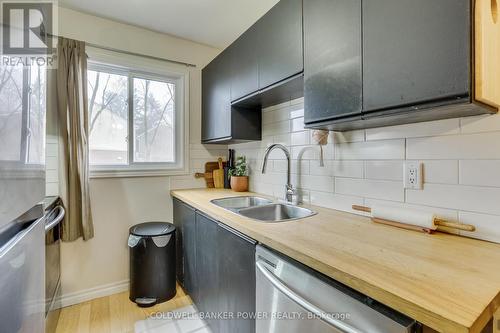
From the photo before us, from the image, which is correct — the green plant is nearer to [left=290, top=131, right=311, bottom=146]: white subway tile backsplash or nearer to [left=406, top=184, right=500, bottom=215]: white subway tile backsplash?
[left=290, top=131, right=311, bottom=146]: white subway tile backsplash

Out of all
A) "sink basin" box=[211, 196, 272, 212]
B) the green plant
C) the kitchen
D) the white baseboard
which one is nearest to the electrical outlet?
the kitchen

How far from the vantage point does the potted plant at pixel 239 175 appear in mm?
2260

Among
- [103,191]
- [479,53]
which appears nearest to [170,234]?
[103,191]

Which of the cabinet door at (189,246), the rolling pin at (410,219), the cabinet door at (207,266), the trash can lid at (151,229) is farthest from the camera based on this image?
the trash can lid at (151,229)

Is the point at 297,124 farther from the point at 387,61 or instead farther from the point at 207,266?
the point at 207,266

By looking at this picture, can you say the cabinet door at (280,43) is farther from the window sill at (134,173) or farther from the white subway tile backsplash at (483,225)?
the window sill at (134,173)

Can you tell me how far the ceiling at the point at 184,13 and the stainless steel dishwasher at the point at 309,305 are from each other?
187 centimetres

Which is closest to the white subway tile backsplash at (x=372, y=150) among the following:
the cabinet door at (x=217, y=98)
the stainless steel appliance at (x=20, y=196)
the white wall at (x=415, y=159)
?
the white wall at (x=415, y=159)

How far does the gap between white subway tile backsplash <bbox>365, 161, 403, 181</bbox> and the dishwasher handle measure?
742 mm

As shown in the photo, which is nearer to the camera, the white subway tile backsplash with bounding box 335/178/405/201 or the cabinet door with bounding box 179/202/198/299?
the white subway tile backsplash with bounding box 335/178/405/201

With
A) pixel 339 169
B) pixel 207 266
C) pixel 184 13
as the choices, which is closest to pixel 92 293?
pixel 207 266

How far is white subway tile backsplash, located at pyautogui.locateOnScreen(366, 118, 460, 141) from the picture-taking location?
98cm

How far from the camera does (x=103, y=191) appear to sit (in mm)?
2090

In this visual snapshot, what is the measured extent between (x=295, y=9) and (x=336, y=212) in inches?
45.8
